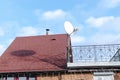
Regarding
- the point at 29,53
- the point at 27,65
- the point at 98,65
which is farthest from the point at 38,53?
the point at 98,65

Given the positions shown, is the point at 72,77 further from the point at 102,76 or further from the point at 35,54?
the point at 35,54

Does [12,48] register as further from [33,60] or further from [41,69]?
[41,69]

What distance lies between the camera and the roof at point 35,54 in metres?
16.7

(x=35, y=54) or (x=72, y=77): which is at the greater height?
(x=35, y=54)

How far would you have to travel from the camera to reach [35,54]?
733 inches

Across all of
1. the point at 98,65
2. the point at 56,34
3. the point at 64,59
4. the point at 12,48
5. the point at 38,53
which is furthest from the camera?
the point at 56,34

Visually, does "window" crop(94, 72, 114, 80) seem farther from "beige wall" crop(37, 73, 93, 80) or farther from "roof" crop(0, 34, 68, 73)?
"roof" crop(0, 34, 68, 73)

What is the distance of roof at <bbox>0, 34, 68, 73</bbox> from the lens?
54.6ft

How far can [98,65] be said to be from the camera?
52.3ft

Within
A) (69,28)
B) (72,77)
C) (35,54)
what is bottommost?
(72,77)

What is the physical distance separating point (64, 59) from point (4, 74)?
11.6 ft

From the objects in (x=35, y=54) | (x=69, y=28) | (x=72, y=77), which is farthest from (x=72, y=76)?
(x=35, y=54)

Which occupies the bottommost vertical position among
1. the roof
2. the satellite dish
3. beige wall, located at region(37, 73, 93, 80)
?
beige wall, located at region(37, 73, 93, 80)

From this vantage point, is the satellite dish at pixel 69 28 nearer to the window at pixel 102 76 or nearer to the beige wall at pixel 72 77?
the beige wall at pixel 72 77
